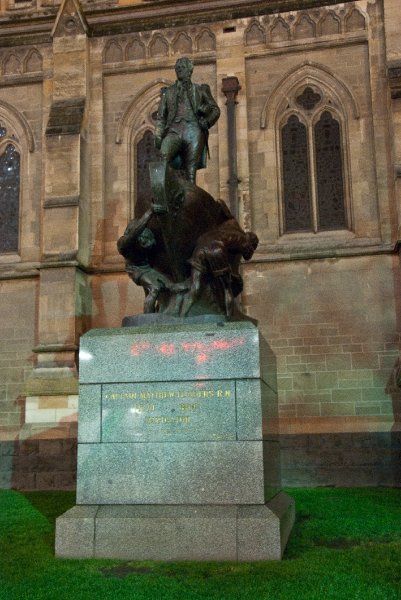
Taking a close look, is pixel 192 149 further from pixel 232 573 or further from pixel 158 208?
pixel 232 573

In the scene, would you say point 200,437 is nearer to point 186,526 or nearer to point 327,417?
point 186,526

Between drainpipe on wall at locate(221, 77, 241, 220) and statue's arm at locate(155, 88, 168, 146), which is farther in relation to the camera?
drainpipe on wall at locate(221, 77, 241, 220)

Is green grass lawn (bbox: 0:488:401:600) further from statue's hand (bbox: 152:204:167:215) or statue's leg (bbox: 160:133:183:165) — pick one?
statue's leg (bbox: 160:133:183:165)

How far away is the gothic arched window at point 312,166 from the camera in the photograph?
16.8 metres

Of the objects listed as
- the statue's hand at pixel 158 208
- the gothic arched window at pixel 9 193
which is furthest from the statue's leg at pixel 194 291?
the gothic arched window at pixel 9 193

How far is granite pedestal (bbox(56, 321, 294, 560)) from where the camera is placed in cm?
610

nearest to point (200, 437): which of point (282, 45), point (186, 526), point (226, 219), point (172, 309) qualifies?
point (186, 526)

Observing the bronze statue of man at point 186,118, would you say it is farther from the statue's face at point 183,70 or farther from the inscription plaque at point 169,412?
the inscription plaque at point 169,412

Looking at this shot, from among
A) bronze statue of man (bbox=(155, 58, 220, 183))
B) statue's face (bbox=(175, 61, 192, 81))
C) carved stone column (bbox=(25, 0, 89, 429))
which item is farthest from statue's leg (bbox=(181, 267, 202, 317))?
carved stone column (bbox=(25, 0, 89, 429))

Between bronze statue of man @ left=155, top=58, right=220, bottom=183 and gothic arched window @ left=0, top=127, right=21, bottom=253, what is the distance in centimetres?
1080

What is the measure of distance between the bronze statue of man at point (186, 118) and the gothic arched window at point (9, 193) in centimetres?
1080

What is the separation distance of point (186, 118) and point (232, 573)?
5133 millimetres

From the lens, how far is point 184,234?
743 centimetres

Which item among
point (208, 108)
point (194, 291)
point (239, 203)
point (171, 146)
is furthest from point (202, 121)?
point (239, 203)
